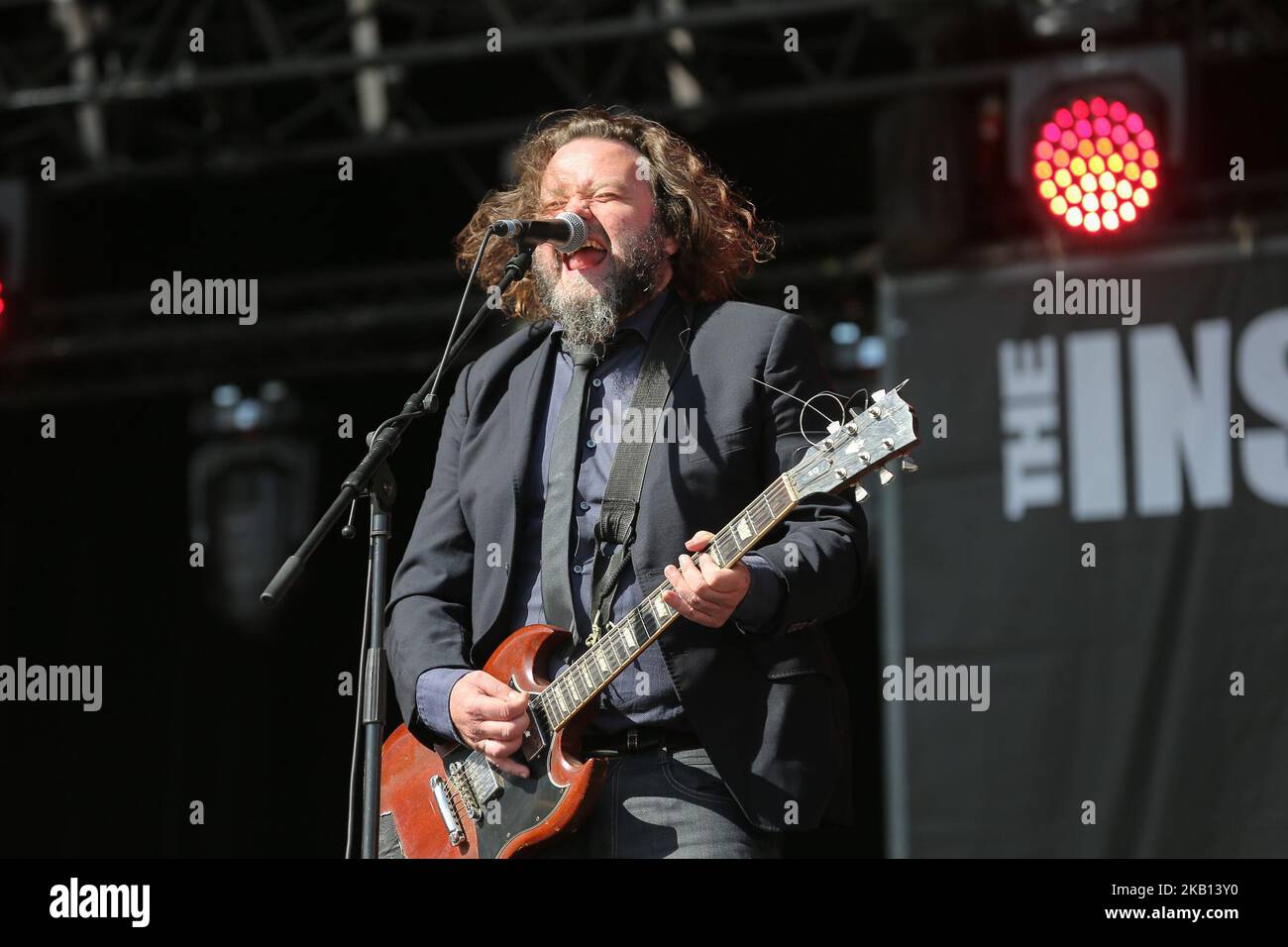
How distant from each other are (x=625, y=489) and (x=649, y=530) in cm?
10

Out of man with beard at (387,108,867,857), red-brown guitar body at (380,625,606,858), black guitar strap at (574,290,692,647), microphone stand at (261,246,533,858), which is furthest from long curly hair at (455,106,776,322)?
red-brown guitar body at (380,625,606,858)

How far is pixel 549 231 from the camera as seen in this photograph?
3.39 m

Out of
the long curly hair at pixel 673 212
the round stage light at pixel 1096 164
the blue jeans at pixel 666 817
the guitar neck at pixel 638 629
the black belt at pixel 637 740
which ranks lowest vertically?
the blue jeans at pixel 666 817

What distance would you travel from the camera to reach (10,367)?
7242mm

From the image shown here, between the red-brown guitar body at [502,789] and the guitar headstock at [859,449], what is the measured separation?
0.59 metres

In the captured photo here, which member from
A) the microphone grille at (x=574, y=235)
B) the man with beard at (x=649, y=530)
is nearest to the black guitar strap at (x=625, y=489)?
the man with beard at (x=649, y=530)

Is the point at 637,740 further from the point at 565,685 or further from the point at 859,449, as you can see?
the point at 859,449

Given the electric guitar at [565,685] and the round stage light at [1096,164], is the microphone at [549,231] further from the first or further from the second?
the round stage light at [1096,164]

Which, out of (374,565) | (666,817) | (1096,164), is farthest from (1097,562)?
(374,565)

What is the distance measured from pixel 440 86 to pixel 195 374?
1952 millimetres

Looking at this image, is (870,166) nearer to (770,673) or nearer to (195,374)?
(195,374)

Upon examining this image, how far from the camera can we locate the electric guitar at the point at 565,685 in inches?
123

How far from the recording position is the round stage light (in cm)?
546

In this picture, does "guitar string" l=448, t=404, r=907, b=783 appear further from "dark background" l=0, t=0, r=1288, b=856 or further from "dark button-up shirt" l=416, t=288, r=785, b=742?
"dark background" l=0, t=0, r=1288, b=856
